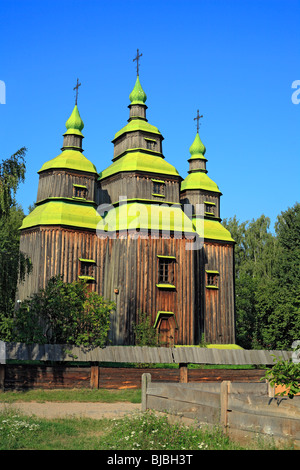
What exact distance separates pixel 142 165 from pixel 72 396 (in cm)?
1916

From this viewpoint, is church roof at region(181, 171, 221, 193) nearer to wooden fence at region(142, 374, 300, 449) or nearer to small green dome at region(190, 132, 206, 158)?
small green dome at region(190, 132, 206, 158)

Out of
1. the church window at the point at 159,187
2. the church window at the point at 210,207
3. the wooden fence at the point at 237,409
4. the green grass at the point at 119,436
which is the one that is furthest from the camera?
the church window at the point at 210,207

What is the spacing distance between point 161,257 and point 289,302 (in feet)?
32.4

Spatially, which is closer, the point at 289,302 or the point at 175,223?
the point at 175,223

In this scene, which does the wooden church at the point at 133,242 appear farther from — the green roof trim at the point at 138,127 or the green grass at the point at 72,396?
the green grass at the point at 72,396

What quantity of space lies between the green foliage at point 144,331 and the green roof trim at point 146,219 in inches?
204

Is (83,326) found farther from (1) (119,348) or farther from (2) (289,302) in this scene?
(2) (289,302)

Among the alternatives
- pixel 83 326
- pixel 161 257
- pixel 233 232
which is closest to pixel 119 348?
pixel 83 326

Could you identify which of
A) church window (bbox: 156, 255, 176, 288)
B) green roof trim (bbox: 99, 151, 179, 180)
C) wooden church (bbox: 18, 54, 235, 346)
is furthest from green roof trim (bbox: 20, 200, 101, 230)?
church window (bbox: 156, 255, 176, 288)

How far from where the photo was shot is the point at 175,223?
30109mm

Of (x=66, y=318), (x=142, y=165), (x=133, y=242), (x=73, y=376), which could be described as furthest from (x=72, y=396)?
(x=142, y=165)

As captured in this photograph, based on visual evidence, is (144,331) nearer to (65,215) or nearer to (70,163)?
(65,215)

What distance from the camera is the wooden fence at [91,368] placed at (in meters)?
17.0

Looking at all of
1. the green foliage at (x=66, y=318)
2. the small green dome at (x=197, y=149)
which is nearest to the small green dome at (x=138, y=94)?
the small green dome at (x=197, y=149)
